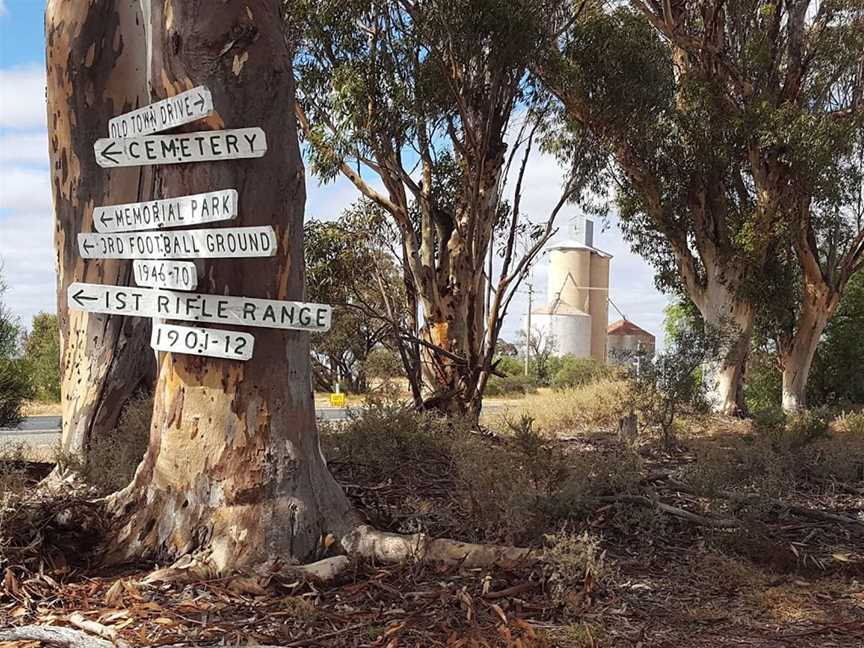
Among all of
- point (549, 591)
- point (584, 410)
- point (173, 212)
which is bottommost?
point (549, 591)

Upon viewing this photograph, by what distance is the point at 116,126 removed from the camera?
177 inches

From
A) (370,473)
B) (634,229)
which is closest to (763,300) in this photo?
(634,229)

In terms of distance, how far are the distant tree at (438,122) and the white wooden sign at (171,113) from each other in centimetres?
727

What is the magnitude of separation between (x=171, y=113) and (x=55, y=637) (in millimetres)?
2293

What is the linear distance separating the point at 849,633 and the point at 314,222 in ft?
43.2

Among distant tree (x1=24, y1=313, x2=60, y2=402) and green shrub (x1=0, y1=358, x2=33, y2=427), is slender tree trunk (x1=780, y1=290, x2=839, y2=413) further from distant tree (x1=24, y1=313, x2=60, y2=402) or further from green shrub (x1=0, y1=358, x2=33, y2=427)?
distant tree (x1=24, y1=313, x2=60, y2=402)

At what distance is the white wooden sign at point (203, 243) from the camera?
402 cm

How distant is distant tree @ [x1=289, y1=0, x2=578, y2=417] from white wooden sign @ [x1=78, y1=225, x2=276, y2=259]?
7.19 metres

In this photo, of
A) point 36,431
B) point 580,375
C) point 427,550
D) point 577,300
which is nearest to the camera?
point 427,550

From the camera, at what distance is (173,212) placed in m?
4.18

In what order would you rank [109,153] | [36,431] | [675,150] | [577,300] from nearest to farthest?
[109,153] → [36,431] → [675,150] → [577,300]

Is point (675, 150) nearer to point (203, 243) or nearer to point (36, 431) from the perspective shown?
point (36, 431)

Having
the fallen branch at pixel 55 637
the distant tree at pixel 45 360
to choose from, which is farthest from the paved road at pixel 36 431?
the fallen branch at pixel 55 637

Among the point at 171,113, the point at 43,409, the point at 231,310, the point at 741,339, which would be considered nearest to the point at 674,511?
the point at 231,310
